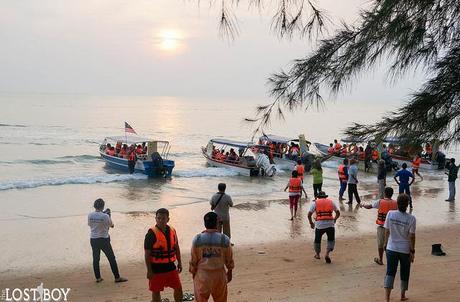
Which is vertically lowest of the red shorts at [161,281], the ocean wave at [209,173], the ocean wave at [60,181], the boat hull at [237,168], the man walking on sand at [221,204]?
the ocean wave at [60,181]

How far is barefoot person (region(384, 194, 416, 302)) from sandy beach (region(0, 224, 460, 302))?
73cm

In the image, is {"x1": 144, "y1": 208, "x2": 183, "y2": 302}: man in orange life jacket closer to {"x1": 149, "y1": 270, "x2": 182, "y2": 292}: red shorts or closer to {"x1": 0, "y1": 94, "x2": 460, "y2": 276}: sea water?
{"x1": 149, "y1": 270, "x2": 182, "y2": 292}: red shorts

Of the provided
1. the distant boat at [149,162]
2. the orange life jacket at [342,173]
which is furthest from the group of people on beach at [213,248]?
the distant boat at [149,162]

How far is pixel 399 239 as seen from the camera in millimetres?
6617

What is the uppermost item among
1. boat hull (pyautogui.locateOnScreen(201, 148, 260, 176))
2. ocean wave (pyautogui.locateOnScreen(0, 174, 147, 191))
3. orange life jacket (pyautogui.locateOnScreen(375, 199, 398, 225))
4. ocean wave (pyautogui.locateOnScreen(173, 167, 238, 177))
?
orange life jacket (pyautogui.locateOnScreen(375, 199, 398, 225))

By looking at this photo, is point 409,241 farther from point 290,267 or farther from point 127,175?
point 127,175

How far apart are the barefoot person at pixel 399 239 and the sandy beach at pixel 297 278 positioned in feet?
2.38

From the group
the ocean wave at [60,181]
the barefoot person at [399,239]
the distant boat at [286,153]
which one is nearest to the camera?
the barefoot person at [399,239]

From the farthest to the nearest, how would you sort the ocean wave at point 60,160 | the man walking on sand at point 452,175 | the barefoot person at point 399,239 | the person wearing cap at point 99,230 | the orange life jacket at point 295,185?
the ocean wave at point 60,160
the man walking on sand at point 452,175
the orange life jacket at point 295,185
the person wearing cap at point 99,230
the barefoot person at point 399,239

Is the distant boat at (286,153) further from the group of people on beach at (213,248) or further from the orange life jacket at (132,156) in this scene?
the group of people on beach at (213,248)

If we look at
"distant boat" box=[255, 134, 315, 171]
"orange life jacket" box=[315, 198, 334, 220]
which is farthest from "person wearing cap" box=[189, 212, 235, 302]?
"distant boat" box=[255, 134, 315, 171]

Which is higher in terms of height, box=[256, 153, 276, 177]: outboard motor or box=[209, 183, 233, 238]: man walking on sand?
box=[209, 183, 233, 238]: man walking on sand

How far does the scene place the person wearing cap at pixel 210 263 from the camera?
532 cm

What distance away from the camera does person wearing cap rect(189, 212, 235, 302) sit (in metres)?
5.32
